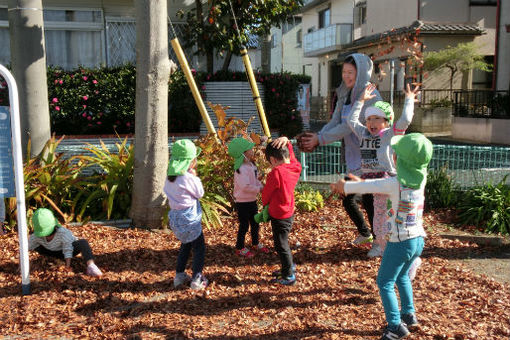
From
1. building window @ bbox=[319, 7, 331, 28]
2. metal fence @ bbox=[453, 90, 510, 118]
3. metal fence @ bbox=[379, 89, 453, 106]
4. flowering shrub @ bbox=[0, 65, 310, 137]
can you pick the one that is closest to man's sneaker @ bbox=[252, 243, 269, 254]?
flowering shrub @ bbox=[0, 65, 310, 137]

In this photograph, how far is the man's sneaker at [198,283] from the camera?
391 cm

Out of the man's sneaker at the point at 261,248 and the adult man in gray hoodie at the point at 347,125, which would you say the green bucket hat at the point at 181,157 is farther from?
the man's sneaker at the point at 261,248

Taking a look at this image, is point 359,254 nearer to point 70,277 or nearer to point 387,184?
point 387,184

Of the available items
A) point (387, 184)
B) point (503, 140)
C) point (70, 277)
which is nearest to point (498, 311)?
point (387, 184)

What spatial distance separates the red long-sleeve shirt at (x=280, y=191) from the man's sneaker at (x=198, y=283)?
82 cm

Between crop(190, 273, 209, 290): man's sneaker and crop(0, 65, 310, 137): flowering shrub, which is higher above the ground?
crop(0, 65, 310, 137): flowering shrub

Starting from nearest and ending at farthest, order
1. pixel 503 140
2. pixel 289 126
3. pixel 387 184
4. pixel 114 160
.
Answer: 1. pixel 387 184
2. pixel 114 160
3. pixel 289 126
4. pixel 503 140

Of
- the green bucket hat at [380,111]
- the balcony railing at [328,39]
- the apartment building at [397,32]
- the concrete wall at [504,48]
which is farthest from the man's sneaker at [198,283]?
the balcony railing at [328,39]

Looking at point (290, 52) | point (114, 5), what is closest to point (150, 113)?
point (114, 5)

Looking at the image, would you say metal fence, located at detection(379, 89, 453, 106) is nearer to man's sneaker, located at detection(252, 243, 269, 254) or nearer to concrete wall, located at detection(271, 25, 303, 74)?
man's sneaker, located at detection(252, 243, 269, 254)

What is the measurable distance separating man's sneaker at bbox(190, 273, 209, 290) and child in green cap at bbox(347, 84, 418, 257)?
5.56 ft

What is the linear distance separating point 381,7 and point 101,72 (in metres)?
18.0

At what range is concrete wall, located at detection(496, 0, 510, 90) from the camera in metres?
15.6

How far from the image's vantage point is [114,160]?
5.86 metres
